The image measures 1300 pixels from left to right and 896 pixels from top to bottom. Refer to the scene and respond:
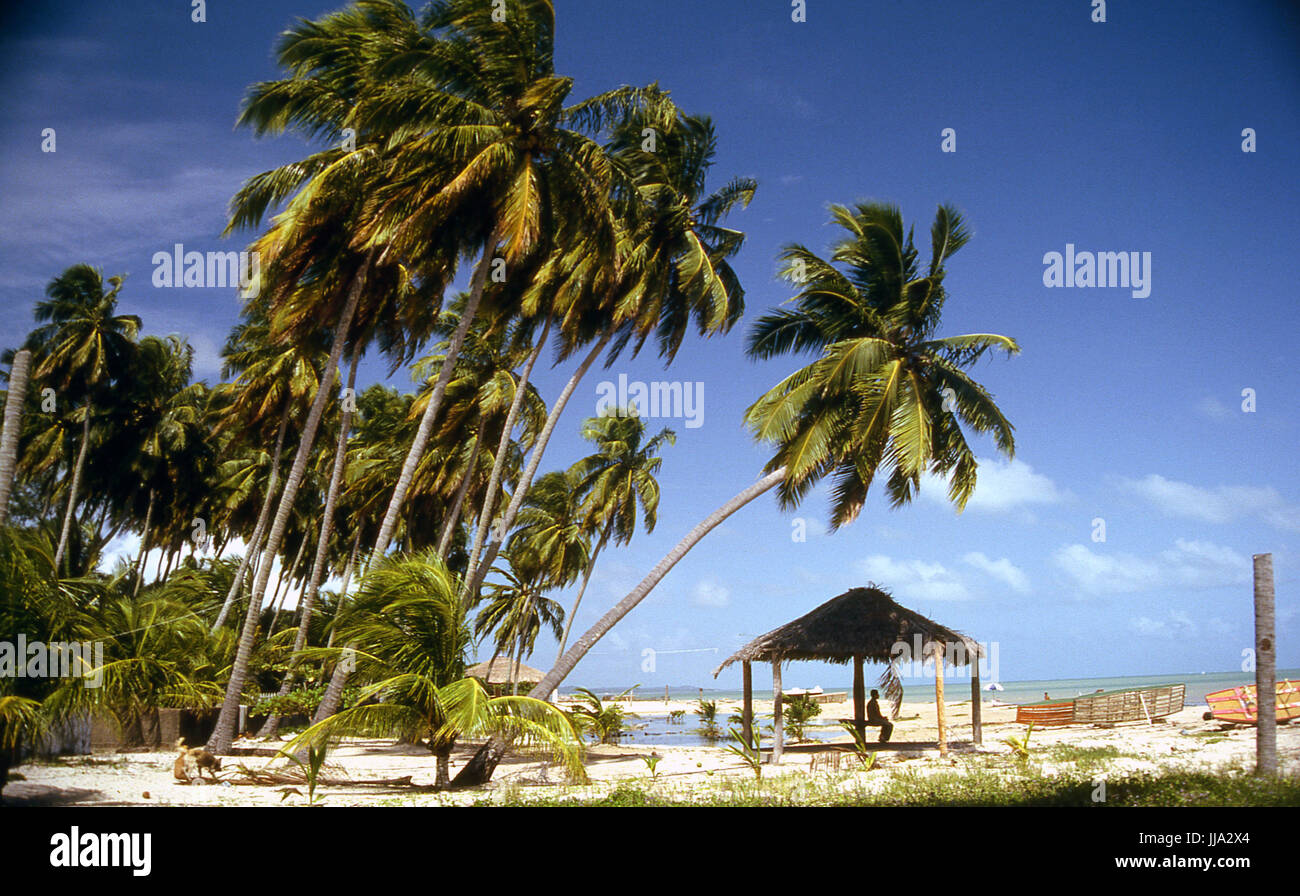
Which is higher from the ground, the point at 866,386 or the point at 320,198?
the point at 320,198

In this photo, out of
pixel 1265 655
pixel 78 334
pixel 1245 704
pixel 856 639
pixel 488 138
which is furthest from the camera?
pixel 78 334

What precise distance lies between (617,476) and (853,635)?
54.6ft

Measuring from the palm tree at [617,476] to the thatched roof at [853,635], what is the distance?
14728mm

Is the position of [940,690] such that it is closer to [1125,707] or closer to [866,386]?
[866,386]

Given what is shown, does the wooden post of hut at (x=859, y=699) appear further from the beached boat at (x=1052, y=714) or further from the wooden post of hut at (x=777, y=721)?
the beached boat at (x=1052, y=714)

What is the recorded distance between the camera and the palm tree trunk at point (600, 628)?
13015 millimetres

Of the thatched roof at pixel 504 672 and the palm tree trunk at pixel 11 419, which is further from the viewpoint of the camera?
the thatched roof at pixel 504 672

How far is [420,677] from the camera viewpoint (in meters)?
11.1

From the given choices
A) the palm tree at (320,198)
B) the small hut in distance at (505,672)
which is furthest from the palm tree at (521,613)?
the palm tree at (320,198)

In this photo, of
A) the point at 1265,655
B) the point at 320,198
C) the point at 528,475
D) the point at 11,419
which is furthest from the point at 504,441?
the point at 1265,655

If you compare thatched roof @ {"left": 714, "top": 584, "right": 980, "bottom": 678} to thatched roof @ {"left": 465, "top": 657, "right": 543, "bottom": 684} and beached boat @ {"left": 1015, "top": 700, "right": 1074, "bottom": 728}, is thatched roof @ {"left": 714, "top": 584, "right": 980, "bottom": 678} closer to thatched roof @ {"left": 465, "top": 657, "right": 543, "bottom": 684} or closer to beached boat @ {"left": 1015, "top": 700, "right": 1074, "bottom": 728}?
beached boat @ {"left": 1015, "top": 700, "right": 1074, "bottom": 728}

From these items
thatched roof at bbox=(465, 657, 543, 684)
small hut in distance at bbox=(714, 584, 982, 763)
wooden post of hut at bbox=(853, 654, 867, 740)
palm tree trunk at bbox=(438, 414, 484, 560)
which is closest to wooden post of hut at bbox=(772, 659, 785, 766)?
small hut in distance at bbox=(714, 584, 982, 763)
